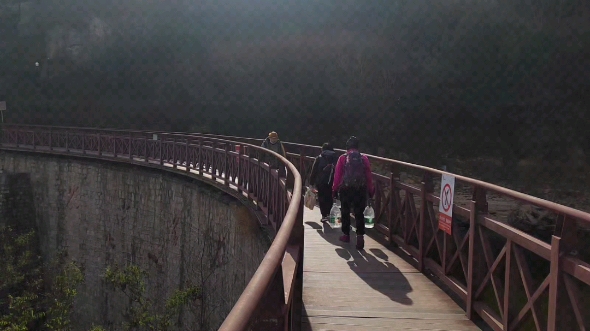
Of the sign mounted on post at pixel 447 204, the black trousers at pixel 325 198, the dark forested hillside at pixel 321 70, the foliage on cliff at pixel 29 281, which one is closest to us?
the sign mounted on post at pixel 447 204

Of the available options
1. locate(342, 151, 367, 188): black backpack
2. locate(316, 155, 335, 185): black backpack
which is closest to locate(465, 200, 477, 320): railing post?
locate(342, 151, 367, 188): black backpack

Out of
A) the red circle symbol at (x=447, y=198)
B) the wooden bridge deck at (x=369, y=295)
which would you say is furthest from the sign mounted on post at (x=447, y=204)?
the wooden bridge deck at (x=369, y=295)

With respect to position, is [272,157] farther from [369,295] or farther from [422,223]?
[369,295]

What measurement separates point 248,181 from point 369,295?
18.8 ft

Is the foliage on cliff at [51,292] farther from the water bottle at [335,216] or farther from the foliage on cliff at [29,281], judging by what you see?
the water bottle at [335,216]

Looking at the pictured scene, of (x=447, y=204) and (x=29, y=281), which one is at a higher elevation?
(x=447, y=204)

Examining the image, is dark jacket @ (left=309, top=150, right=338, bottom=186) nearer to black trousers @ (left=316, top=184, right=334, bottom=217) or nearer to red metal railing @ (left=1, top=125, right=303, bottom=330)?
black trousers @ (left=316, top=184, right=334, bottom=217)

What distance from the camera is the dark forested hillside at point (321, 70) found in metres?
28.5

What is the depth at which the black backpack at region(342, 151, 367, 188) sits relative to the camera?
21.3ft

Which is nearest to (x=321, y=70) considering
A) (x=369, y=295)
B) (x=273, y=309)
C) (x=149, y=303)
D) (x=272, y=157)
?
(x=149, y=303)

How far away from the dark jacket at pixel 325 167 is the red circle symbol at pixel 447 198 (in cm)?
299

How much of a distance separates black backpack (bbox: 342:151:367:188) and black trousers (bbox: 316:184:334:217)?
175cm

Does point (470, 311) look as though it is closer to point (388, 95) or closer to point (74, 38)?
point (388, 95)

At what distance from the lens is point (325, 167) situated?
8.10m
